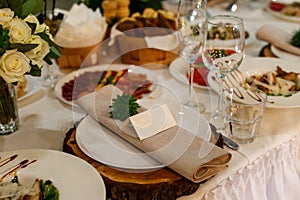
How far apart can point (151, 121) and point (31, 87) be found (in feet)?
1.75

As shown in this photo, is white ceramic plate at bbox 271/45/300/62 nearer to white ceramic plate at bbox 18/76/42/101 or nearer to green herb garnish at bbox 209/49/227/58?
green herb garnish at bbox 209/49/227/58

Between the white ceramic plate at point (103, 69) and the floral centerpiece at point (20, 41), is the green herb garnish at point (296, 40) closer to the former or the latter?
the white ceramic plate at point (103, 69)

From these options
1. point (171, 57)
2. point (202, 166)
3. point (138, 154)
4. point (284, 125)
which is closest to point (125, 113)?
point (138, 154)

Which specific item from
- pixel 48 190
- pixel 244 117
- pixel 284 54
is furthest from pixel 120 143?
pixel 284 54

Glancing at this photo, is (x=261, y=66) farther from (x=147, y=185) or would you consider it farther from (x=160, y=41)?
(x=147, y=185)

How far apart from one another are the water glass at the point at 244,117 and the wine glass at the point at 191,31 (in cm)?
13

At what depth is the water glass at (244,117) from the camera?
112cm

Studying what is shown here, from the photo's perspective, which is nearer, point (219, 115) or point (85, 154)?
point (85, 154)

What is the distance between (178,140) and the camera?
999mm

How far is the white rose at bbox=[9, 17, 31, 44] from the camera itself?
964mm

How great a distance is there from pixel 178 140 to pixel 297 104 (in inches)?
15.4

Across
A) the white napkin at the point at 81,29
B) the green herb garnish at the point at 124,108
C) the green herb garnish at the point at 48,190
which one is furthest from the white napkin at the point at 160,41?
the green herb garnish at the point at 48,190

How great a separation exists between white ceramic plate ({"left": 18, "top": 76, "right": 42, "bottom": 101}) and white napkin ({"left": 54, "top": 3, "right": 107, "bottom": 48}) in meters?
0.16

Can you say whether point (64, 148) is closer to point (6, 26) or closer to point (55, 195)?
point (55, 195)
